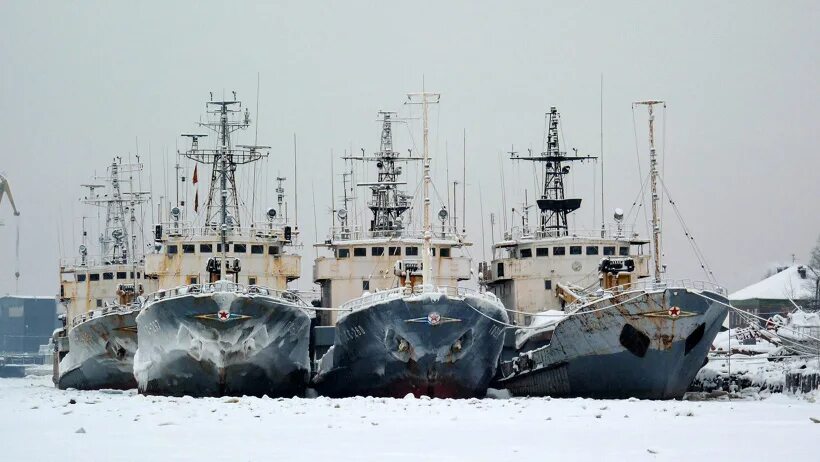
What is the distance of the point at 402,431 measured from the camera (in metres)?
26.2

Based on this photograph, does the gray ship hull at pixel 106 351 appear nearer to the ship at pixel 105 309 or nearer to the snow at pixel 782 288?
the ship at pixel 105 309

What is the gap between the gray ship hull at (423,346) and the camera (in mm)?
41062

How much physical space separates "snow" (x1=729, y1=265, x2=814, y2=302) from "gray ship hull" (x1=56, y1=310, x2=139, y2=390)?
42.9 metres

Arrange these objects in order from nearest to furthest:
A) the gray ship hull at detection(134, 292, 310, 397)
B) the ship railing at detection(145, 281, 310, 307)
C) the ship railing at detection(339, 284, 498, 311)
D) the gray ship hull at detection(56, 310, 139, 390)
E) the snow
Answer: the gray ship hull at detection(134, 292, 310, 397) → the ship railing at detection(339, 284, 498, 311) → the ship railing at detection(145, 281, 310, 307) → the gray ship hull at detection(56, 310, 139, 390) → the snow

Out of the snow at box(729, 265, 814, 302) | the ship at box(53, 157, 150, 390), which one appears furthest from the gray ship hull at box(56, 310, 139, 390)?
the snow at box(729, 265, 814, 302)

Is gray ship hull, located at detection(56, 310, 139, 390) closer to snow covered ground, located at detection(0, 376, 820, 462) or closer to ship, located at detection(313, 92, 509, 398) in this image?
ship, located at detection(313, 92, 509, 398)

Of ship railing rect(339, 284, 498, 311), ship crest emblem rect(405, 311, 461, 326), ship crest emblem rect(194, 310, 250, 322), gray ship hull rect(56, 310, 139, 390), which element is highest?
ship railing rect(339, 284, 498, 311)

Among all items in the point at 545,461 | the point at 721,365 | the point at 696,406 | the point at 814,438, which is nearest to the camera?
the point at 545,461

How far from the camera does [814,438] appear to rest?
24.7 m

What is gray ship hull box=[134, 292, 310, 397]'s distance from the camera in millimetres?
41469

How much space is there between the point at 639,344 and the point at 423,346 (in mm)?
6941

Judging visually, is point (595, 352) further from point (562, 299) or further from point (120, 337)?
point (120, 337)

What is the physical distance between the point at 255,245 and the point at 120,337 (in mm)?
6241

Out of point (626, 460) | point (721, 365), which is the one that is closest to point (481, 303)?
point (721, 365)
